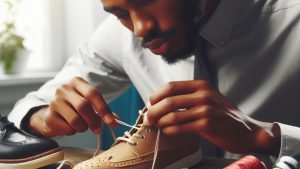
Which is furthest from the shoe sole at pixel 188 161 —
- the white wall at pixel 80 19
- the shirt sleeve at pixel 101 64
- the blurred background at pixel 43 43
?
the white wall at pixel 80 19

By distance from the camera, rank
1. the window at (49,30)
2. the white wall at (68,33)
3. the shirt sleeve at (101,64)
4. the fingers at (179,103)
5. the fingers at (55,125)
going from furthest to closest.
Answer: the window at (49,30)
the white wall at (68,33)
the shirt sleeve at (101,64)
the fingers at (55,125)
the fingers at (179,103)

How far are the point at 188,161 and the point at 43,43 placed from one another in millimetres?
1129

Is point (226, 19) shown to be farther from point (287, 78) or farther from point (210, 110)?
point (210, 110)

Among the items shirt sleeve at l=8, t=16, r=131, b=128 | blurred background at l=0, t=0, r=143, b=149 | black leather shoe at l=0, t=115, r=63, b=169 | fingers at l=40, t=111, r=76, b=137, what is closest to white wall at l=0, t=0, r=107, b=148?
blurred background at l=0, t=0, r=143, b=149

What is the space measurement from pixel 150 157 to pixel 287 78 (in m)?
0.36

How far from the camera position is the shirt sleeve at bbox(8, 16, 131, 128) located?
117cm

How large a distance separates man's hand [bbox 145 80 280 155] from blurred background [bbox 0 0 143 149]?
2.71 ft

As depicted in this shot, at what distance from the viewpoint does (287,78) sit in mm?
906

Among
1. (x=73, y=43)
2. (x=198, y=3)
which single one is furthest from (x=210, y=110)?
(x=73, y=43)

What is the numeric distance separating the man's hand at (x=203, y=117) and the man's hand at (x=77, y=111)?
102 millimetres

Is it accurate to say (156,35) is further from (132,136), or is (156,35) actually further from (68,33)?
(68,33)

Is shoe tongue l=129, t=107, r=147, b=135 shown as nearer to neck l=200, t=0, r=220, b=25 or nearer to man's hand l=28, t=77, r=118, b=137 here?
man's hand l=28, t=77, r=118, b=137

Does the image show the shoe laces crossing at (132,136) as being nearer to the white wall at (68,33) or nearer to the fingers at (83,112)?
the fingers at (83,112)

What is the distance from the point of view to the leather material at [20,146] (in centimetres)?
75
